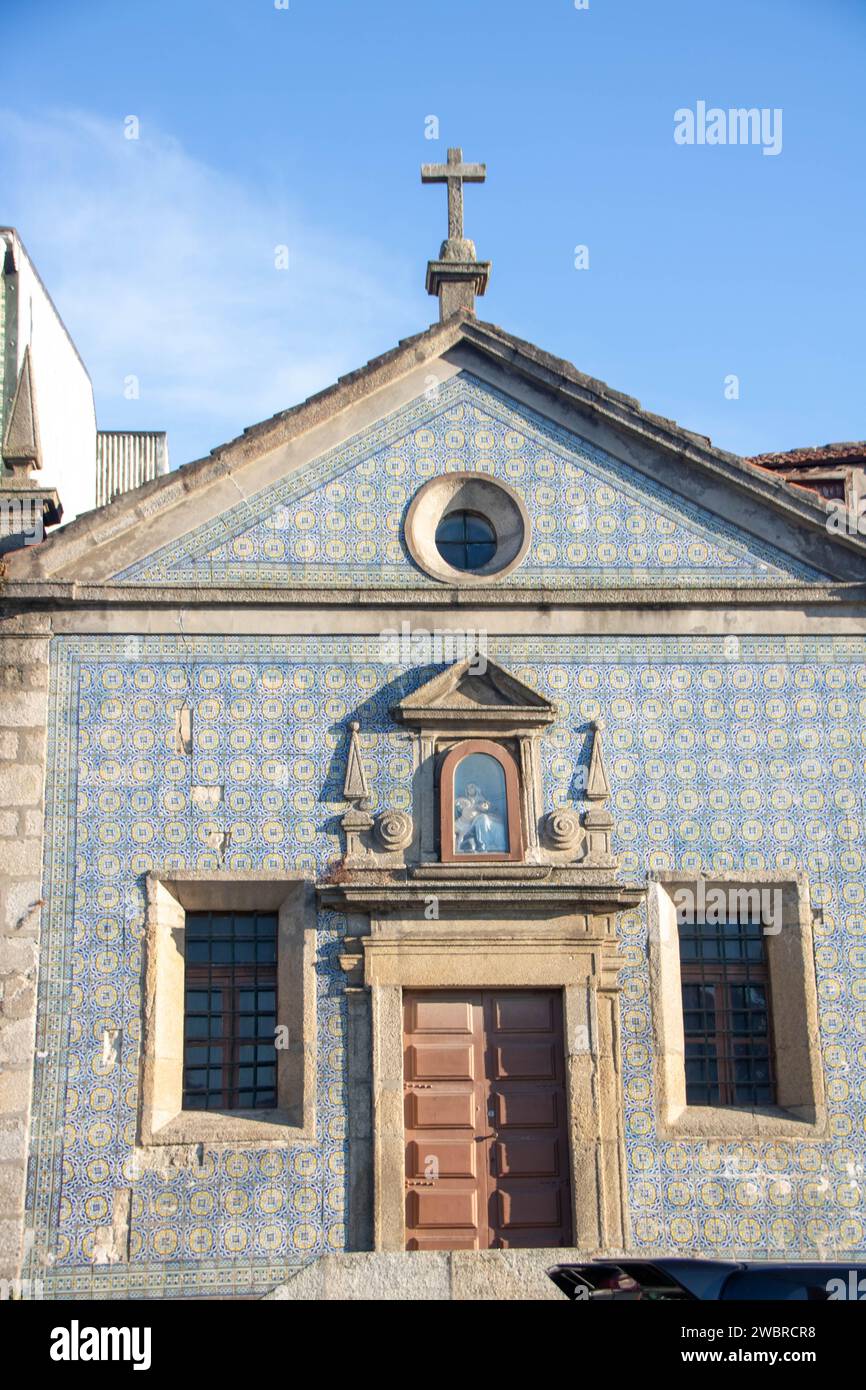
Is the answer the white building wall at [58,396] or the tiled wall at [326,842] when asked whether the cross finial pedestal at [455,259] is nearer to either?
the tiled wall at [326,842]

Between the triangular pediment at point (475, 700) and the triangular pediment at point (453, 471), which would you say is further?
Result: the triangular pediment at point (453, 471)

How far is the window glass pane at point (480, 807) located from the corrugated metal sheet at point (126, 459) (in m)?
15.4

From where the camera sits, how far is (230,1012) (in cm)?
1541

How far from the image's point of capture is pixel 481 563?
54.1 ft

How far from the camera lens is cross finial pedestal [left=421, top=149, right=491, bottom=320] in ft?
56.3

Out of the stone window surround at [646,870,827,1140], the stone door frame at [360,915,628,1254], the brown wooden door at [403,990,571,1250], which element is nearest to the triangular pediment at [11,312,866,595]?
the stone window surround at [646,870,827,1140]

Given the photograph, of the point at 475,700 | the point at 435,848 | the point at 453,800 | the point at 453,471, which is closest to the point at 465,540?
the point at 453,471

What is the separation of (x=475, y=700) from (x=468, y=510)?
6.10ft

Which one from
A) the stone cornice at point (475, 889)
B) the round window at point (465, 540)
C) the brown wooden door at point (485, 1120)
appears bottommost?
the brown wooden door at point (485, 1120)

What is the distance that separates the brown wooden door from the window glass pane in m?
1.19

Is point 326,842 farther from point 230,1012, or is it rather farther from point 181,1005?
point 181,1005

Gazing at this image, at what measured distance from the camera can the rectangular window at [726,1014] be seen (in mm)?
15547

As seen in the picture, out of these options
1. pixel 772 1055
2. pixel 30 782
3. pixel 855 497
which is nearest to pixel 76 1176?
pixel 30 782

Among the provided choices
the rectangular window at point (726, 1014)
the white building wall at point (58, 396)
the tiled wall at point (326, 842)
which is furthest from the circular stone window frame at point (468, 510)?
the white building wall at point (58, 396)
